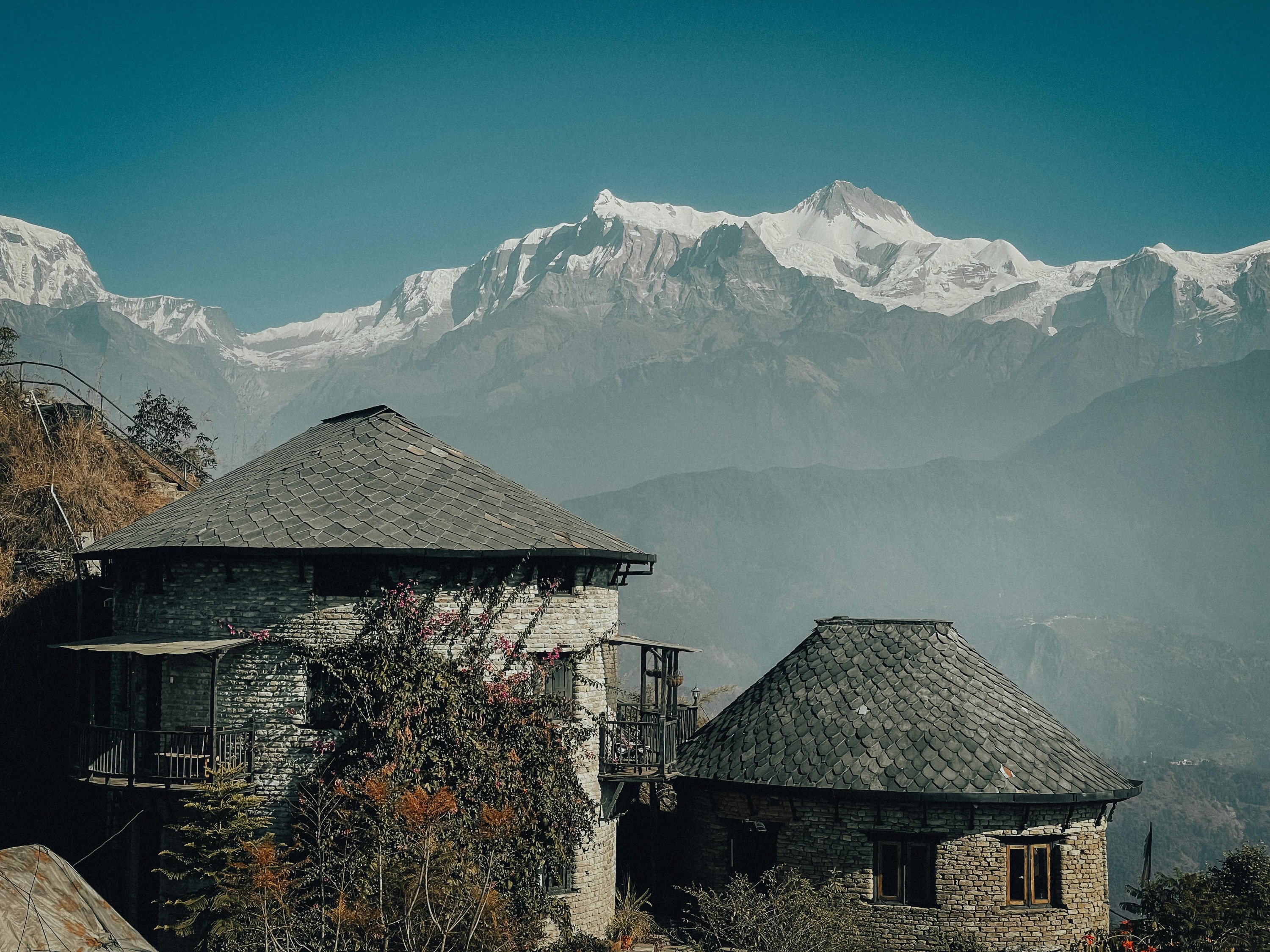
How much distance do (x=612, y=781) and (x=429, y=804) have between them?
19.8 feet

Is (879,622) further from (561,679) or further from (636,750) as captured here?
(561,679)

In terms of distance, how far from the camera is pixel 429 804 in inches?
736

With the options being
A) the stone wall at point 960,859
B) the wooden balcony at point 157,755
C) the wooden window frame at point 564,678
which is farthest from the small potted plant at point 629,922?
the wooden balcony at point 157,755

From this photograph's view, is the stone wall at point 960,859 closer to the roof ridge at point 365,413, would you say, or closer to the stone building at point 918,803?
the stone building at point 918,803

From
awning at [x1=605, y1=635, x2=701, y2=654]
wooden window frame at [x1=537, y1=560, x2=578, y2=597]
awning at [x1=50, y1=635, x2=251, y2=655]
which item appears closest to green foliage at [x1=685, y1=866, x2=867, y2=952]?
awning at [x1=605, y1=635, x2=701, y2=654]

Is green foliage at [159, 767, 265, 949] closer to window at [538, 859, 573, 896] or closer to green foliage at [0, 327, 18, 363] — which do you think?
window at [538, 859, 573, 896]

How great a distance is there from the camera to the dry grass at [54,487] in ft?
91.2

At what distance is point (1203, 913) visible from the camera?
2169cm

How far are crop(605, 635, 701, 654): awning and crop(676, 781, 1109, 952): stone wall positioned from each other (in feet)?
11.5

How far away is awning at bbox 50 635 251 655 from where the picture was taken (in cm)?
1988

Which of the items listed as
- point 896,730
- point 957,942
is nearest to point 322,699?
point 896,730

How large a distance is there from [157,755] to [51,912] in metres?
5.56

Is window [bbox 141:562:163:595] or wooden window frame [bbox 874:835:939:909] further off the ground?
window [bbox 141:562:163:595]

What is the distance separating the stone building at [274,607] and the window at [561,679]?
8.9 inches
